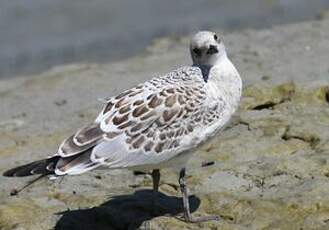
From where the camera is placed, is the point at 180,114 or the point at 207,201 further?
the point at 207,201

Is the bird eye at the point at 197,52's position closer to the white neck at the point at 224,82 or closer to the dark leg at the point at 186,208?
the white neck at the point at 224,82

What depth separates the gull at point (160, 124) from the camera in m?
6.63

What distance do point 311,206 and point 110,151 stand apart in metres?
1.33

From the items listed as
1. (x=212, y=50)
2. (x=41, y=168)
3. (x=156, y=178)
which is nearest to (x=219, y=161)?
(x=156, y=178)

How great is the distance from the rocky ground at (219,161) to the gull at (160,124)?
12.7 inches

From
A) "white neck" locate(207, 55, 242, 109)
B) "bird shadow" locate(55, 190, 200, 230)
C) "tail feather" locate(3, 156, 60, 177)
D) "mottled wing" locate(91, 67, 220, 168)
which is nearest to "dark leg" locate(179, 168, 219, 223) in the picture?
"bird shadow" locate(55, 190, 200, 230)

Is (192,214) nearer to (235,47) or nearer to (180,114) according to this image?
(180,114)

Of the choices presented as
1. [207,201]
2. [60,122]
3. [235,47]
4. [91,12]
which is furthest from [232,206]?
[91,12]

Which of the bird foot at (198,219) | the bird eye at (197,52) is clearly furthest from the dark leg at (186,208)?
the bird eye at (197,52)

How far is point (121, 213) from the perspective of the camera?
281 inches

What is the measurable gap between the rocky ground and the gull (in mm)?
322

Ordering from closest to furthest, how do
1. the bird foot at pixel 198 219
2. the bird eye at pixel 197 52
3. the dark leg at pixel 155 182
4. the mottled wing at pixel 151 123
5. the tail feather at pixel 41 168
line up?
1. the tail feather at pixel 41 168
2. the mottled wing at pixel 151 123
3. the bird foot at pixel 198 219
4. the bird eye at pixel 197 52
5. the dark leg at pixel 155 182

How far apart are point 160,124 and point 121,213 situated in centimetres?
72

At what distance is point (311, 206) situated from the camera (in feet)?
22.6
